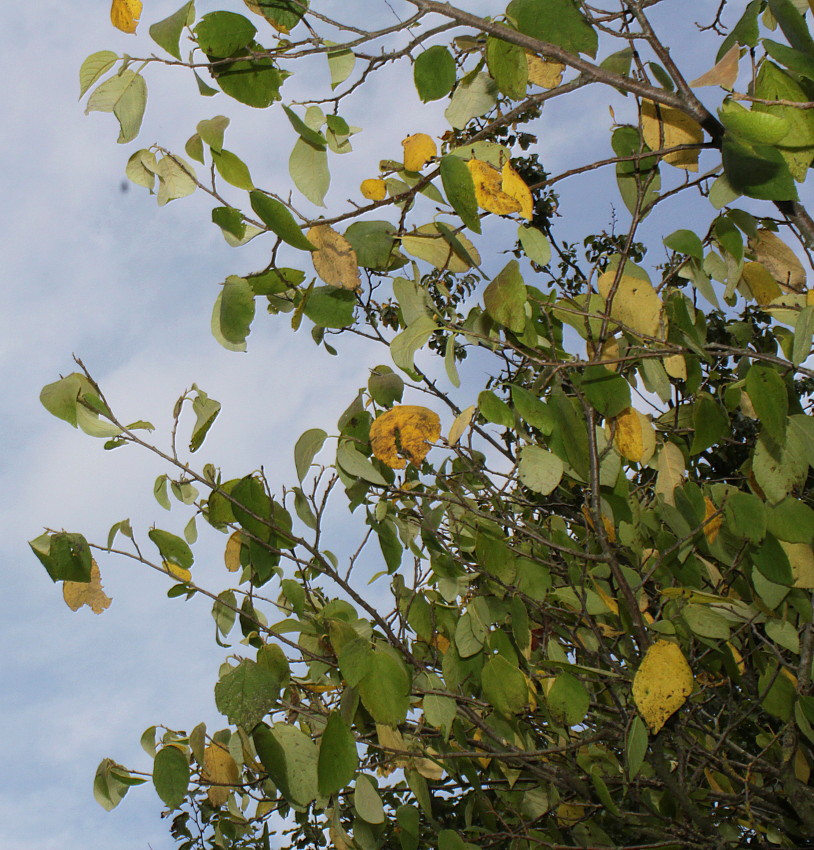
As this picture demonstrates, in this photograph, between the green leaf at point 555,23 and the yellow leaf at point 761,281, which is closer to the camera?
the green leaf at point 555,23

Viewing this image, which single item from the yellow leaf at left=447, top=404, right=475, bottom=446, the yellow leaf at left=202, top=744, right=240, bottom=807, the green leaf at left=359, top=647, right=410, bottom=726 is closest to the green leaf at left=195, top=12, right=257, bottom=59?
the yellow leaf at left=447, top=404, right=475, bottom=446

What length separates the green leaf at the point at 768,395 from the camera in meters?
1.18

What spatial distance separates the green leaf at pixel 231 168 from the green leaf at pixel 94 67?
0.23 meters

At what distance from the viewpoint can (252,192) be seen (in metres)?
1.20

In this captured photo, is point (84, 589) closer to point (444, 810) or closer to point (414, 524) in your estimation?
point (414, 524)

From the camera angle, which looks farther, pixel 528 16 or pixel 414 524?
pixel 414 524

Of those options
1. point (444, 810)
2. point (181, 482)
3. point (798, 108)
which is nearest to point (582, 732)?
point (444, 810)

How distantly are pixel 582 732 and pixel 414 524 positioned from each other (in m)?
1.00

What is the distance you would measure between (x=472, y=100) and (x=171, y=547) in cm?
115

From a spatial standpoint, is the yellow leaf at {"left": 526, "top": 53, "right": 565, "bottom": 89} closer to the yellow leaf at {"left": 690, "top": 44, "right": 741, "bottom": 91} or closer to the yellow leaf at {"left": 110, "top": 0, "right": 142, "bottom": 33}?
the yellow leaf at {"left": 690, "top": 44, "right": 741, "bottom": 91}

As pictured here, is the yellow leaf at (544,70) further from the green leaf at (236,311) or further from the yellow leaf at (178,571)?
the yellow leaf at (178,571)

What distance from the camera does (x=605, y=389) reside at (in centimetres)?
144

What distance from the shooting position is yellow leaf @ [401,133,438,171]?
1.42 meters

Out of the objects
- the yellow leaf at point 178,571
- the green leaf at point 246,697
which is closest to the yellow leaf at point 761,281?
the green leaf at point 246,697
